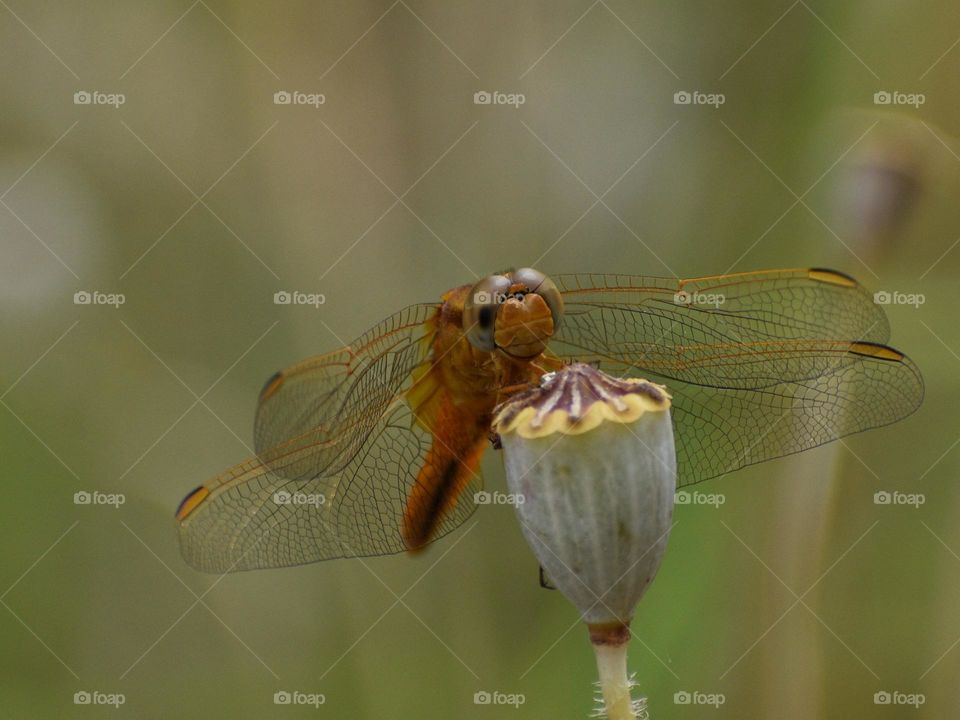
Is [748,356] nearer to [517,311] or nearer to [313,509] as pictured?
[517,311]

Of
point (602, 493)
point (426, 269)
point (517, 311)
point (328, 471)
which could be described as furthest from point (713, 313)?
point (426, 269)

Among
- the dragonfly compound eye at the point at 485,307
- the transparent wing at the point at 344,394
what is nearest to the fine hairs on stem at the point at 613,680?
the dragonfly compound eye at the point at 485,307

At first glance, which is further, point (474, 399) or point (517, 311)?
point (474, 399)

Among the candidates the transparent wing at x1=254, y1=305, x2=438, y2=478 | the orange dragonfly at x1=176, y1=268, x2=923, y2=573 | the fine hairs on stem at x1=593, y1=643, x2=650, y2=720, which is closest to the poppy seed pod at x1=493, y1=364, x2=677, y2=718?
the fine hairs on stem at x1=593, y1=643, x2=650, y2=720

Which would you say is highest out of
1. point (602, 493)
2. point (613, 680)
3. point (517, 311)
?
point (517, 311)

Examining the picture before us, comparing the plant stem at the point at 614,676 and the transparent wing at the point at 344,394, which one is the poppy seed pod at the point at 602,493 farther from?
the transparent wing at the point at 344,394

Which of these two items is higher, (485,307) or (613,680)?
(485,307)

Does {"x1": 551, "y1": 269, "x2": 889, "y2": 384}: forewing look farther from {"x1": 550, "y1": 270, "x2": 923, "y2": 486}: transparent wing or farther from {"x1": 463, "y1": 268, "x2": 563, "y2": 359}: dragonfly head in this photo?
{"x1": 463, "y1": 268, "x2": 563, "y2": 359}: dragonfly head

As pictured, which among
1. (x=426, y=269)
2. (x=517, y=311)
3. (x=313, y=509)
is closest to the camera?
(x=517, y=311)
